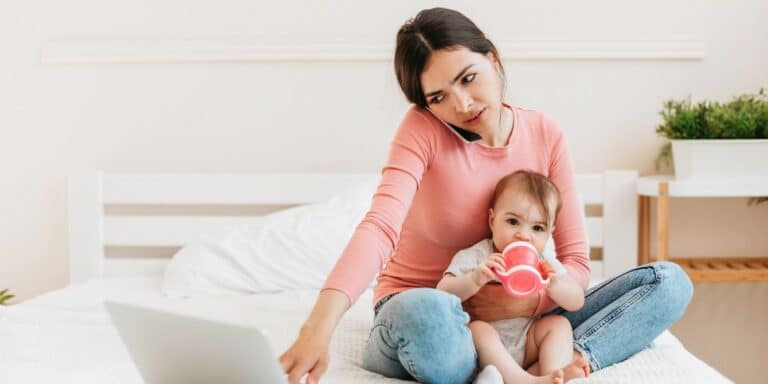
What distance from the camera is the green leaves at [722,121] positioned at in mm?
1872

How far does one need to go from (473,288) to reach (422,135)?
266mm

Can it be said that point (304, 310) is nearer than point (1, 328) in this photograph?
No

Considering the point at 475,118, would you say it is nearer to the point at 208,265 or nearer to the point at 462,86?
the point at 462,86

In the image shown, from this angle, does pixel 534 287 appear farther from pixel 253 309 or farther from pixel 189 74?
pixel 189 74

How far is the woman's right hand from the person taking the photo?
84 centimetres

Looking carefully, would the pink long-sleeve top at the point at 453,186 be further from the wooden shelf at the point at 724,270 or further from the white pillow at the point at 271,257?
the wooden shelf at the point at 724,270

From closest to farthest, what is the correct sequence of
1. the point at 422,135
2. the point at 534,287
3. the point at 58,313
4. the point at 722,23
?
the point at 534,287
the point at 422,135
the point at 58,313
the point at 722,23

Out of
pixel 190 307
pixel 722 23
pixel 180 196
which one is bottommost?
pixel 190 307

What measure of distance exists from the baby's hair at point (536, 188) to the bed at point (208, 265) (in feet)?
0.83

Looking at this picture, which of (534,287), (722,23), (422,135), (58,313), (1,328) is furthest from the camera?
(722,23)

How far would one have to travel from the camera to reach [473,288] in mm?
1102

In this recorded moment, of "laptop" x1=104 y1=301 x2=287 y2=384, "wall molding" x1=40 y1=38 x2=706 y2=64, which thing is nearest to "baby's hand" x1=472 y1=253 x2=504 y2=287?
"laptop" x1=104 y1=301 x2=287 y2=384

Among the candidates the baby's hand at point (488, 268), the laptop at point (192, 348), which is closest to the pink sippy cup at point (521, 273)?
the baby's hand at point (488, 268)

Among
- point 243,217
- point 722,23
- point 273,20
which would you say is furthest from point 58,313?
point 722,23
